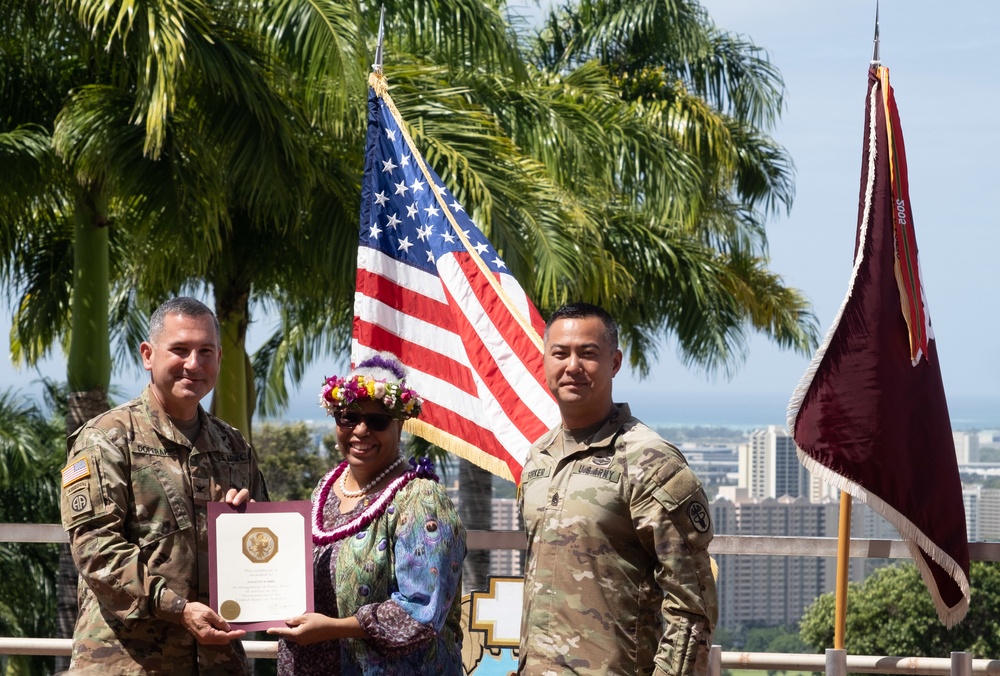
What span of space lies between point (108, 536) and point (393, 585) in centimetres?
78

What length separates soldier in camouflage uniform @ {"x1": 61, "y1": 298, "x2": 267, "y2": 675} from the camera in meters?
3.35

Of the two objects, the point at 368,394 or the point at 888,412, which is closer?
the point at 368,394

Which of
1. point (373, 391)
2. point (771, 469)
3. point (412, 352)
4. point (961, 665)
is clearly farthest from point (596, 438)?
point (771, 469)

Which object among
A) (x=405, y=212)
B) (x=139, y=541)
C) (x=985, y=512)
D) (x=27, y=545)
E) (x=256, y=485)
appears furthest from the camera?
(x=985, y=512)

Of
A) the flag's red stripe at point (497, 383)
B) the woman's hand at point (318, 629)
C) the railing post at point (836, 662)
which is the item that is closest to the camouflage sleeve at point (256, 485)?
the woman's hand at point (318, 629)

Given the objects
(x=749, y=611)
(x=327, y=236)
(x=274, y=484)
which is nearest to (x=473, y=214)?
(x=327, y=236)

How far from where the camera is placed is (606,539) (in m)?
3.21

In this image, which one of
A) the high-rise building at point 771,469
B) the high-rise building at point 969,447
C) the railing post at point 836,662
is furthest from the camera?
the high-rise building at point 969,447

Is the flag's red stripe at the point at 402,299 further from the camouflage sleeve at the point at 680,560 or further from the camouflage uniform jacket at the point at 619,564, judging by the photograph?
the camouflage sleeve at the point at 680,560

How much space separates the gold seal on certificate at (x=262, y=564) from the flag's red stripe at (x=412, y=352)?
260cm

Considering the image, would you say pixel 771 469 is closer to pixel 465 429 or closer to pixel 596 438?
pixel 465 429

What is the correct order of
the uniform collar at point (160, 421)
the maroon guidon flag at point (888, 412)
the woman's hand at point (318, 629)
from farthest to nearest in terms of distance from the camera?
1. the maroon guidon flag at point (888, 412)
2. the uniform collar at point (160, 421)
3. the woman's hand at point (318, 629)

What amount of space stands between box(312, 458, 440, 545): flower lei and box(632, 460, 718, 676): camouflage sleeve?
0.66 m

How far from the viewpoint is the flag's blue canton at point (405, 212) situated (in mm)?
6184
